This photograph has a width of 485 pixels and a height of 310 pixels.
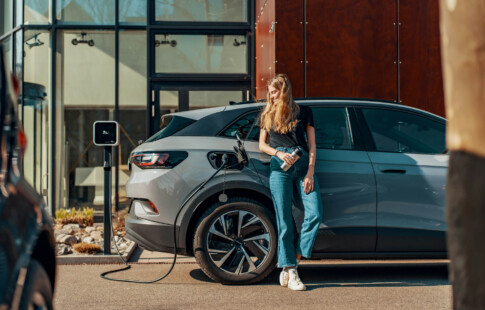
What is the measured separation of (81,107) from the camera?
12.3 metres

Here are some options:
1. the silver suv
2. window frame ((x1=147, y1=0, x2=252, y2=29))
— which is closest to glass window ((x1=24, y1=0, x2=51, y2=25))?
window frame ((x1=147, y1=0, x2=252, y2=29))

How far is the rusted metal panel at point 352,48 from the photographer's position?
1003 cm

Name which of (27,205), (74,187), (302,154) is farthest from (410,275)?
(74,187)

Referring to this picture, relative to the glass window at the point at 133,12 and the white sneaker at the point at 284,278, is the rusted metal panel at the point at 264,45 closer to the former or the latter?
the glass window at the point at 133,12

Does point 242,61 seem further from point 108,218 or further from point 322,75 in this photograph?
point 108,218

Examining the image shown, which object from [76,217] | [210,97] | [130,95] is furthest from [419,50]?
[76,217]

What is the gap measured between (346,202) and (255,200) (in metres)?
0.79

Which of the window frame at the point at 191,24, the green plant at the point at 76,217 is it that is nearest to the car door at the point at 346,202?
the green plant at the point at 76,217

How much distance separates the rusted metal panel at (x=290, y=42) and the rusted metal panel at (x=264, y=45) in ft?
0.47

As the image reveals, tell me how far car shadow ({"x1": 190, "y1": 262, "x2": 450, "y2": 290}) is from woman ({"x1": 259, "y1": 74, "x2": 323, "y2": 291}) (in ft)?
1.34

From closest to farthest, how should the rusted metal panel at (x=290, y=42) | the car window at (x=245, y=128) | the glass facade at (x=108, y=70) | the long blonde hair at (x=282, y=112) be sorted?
1. the long blonde hair at (x=282, y=112)
2. the car window at (x=245, y=128)
3. the rusted metal panel at (x=290, y=42)
4. the glass facade at (x=108, y=70)

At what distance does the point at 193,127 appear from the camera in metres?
6.20

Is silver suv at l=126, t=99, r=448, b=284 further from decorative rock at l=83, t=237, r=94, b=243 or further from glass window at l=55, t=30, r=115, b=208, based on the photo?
glass window at l=55, t=30, r=115, b=208

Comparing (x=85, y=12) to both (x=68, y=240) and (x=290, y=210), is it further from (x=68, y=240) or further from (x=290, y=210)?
(x=290, y=210)
